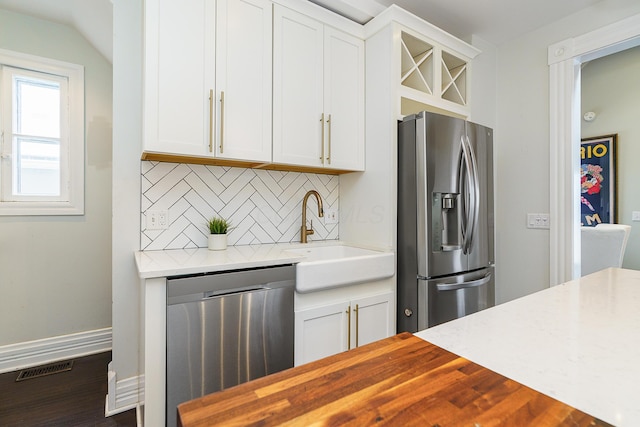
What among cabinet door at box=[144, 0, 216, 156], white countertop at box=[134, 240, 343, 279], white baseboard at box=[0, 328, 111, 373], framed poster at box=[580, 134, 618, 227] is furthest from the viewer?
framed poster at box=[580, 134, 618, 227]

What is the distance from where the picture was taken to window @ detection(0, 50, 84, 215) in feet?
7.11

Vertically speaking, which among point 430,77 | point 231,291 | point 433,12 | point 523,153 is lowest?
point 231,291

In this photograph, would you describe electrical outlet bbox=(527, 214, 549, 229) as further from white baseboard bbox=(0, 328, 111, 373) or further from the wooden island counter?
white baseboard bbox=(0, 328, 111, 373)

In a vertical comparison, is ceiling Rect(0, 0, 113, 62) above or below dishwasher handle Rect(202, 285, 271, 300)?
above

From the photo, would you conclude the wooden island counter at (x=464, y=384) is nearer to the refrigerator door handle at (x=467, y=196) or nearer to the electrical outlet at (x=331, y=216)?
the refrigerator door handle at (x=467, y=196)

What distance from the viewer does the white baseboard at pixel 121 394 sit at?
171 cm

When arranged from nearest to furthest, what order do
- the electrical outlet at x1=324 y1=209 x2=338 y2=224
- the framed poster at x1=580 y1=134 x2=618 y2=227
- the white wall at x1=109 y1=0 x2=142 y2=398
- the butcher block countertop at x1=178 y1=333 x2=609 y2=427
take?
the butcher block countertop at x1=178 y1=333 x2=609 y2=427, the white wall at x1=109 y1=0 x2=142 y2=398, the electrical outlet at x1=324 y1=209 x2=338 y2=224, the framed poster at x1=580 y1=134 x2=618 y2=227

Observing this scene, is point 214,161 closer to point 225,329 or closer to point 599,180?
point 225,329

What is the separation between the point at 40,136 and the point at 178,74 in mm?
1543

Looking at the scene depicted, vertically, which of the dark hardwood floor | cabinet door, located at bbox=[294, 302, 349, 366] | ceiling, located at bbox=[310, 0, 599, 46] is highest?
ceiling, located at bbox=[310, 0, 599, 46]

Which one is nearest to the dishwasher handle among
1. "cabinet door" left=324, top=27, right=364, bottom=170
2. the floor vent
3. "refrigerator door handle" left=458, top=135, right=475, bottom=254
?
"cabinet door" left=324, top=27, right=364, bottom=170

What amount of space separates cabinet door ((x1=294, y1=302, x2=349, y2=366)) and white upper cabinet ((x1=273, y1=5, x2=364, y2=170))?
892mm

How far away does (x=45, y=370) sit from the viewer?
6.95ft

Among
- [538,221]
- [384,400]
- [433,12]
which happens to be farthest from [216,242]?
[538,221]
